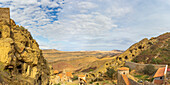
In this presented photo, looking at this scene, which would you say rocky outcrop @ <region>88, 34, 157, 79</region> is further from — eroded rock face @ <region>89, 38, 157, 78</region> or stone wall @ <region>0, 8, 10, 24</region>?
stone wall @ <region>0, 8, 10, 24</region>

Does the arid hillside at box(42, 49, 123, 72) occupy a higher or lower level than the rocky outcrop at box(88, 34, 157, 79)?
lower

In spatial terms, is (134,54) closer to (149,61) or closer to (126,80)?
(149,61)

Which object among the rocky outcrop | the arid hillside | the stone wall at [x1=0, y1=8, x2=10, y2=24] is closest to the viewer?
the stone wall at [x1=0, y1=8, x2=10, y2=24]

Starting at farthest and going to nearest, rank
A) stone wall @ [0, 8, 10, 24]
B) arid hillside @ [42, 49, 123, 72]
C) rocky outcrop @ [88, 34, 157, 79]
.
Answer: arid hillside @ [42, 49, 123, 72] → rocky outcrop @ [88, 34, 157, 79] → stone wall @ [0, 8, 10, 24]

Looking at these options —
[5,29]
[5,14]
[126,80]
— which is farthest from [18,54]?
[126,80]

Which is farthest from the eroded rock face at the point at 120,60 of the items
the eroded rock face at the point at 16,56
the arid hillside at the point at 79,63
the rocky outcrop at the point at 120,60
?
the eroded rock face at the point at 16,56

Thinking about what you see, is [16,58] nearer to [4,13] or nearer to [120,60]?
[4,13]

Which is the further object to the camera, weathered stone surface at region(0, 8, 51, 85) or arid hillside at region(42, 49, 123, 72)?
arid hillside at region(42, 49, 123, 72)

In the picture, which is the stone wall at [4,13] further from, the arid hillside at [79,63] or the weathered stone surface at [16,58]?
the arid hillside at [79,63]

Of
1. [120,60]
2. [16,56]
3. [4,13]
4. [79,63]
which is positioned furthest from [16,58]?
[79,63]

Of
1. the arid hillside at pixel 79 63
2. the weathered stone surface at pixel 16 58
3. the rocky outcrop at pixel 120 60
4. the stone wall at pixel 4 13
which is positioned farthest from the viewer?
the arid hillside at pixel 79 63

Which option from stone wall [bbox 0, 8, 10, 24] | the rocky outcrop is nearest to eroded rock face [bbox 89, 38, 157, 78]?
the rocky outcrop

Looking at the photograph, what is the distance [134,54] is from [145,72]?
1751 cm

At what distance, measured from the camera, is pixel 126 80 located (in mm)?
17844
